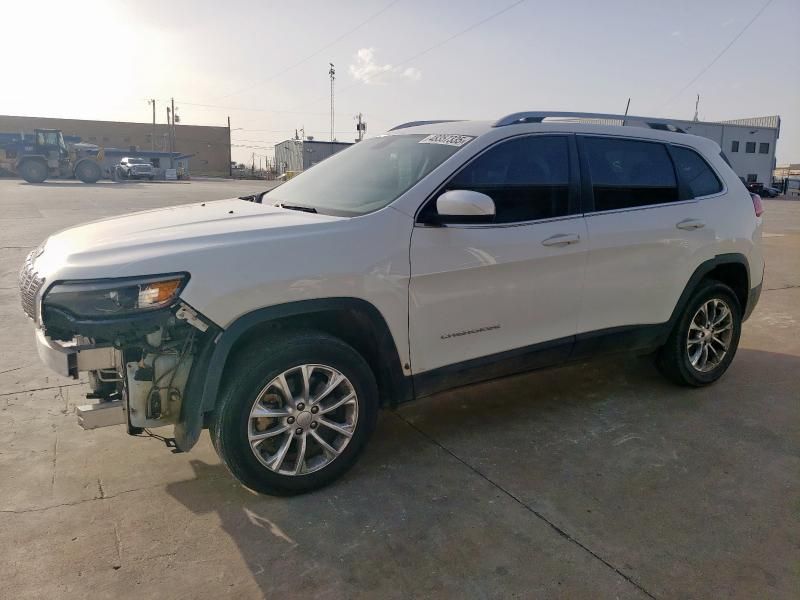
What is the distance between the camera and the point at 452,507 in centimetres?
301

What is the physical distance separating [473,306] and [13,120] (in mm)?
81448

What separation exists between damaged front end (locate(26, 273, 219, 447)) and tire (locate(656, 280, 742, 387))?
3.32 meters

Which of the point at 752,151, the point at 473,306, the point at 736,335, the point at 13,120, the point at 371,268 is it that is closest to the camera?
the point at 371,268

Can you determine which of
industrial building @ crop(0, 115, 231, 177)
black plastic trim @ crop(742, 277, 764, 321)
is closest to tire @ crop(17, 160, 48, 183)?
industrial building @ crop(0, 115, 231, 177)

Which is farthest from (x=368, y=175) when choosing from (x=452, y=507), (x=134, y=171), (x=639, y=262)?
(x=134, y=171)

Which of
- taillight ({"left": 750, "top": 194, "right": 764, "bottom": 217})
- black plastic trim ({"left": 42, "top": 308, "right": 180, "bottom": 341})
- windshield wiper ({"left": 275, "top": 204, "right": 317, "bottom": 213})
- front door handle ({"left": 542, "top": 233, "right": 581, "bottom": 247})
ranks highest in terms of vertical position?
taillight ({"left": 750, "top": 194, "right": 764, "bottom": 217})

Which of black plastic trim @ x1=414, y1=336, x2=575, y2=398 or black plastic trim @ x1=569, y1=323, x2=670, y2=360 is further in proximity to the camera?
black plastic trim @ x1=569, y1=323, x2=670, y2=360

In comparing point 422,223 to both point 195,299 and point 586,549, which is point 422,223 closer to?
point 195,299

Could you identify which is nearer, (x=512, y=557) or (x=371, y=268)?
(x=512, y=557)

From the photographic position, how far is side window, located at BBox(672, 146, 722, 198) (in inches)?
172

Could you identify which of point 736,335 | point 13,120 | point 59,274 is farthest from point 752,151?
point 13,120

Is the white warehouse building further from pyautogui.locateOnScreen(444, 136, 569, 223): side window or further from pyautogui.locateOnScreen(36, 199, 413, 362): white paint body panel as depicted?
pyautogui.locateOnScreen(36, 199, 413, 362): white paint body panel

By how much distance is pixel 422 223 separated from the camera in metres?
3.20

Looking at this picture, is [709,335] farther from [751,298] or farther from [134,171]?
[134,171]
